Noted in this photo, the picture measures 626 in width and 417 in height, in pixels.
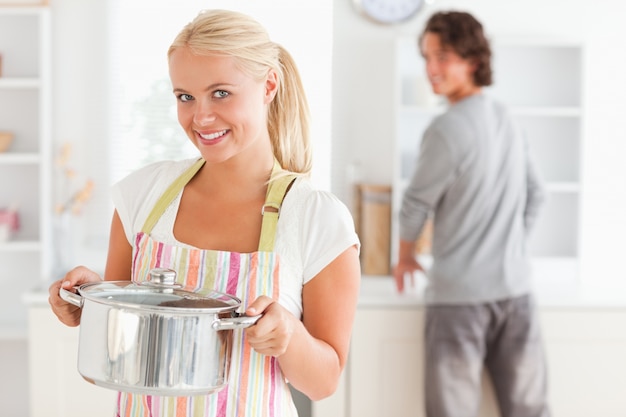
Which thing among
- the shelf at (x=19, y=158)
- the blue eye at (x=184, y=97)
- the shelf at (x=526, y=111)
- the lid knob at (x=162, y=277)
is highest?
the shelf at (x=526, y=111)

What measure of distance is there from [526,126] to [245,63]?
8.63ft

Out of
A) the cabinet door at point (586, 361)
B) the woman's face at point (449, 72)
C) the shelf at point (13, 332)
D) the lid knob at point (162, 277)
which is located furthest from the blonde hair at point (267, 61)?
the shelf at point (13, 332)

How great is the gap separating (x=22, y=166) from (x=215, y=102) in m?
2.68

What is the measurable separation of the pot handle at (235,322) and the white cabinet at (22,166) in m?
2.59

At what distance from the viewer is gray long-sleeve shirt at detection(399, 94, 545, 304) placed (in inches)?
112

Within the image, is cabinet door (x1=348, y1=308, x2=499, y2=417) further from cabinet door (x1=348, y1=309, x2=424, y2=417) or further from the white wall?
the white wall

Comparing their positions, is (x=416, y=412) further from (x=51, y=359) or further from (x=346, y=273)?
(x=346, y=273)

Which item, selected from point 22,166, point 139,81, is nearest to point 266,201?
point 139,81

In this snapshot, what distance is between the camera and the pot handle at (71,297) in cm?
123

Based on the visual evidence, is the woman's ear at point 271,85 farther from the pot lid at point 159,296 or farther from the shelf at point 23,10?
the shelf at point 23,10

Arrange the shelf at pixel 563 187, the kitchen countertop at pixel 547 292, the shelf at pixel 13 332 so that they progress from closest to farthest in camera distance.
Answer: the kitchen countertop at pixel 547 292 → the shelf at pixel 13 332 → the shelf at pixel 563 187

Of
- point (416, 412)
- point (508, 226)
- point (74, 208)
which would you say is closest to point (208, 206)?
point (508, 226)

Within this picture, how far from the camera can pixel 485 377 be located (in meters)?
3.15

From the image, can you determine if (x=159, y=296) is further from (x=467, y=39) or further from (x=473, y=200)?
(x=467, y=39)
